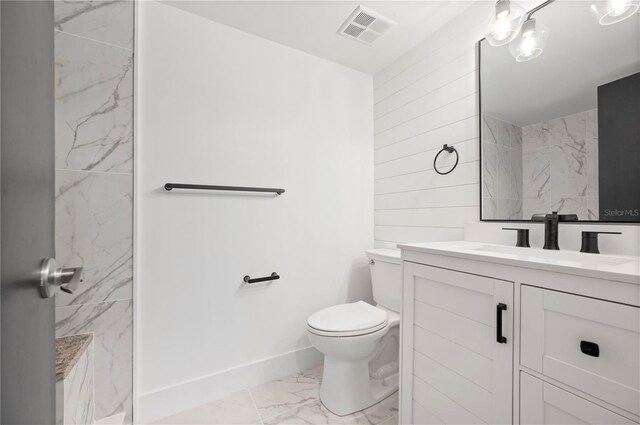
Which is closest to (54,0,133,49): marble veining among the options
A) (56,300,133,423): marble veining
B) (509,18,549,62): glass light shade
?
(56,300,133,423): marble veining

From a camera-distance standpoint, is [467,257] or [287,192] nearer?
[467,257]

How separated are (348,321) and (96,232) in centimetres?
129

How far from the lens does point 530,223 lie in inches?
47.9

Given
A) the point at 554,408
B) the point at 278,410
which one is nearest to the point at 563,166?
the point at 554,408

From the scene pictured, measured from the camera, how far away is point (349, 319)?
4.83 ft

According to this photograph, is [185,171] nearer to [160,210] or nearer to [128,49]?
[160,210]

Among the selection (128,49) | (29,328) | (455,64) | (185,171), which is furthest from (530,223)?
(128,49)

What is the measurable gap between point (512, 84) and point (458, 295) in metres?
1.08

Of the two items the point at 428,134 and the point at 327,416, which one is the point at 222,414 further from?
the point at 428,134

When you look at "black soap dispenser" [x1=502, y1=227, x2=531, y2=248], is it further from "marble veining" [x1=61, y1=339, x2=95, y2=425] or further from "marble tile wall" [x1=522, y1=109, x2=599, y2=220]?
"marble veining" [x1=61, y1=339, x2=95, y2=425]

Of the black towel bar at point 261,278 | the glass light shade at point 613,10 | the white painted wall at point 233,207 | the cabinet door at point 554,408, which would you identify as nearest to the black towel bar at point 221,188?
the white painted wall at point 233,207

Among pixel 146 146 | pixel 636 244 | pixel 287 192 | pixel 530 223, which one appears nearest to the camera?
pixel 636 244

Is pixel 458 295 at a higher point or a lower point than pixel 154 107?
lower
